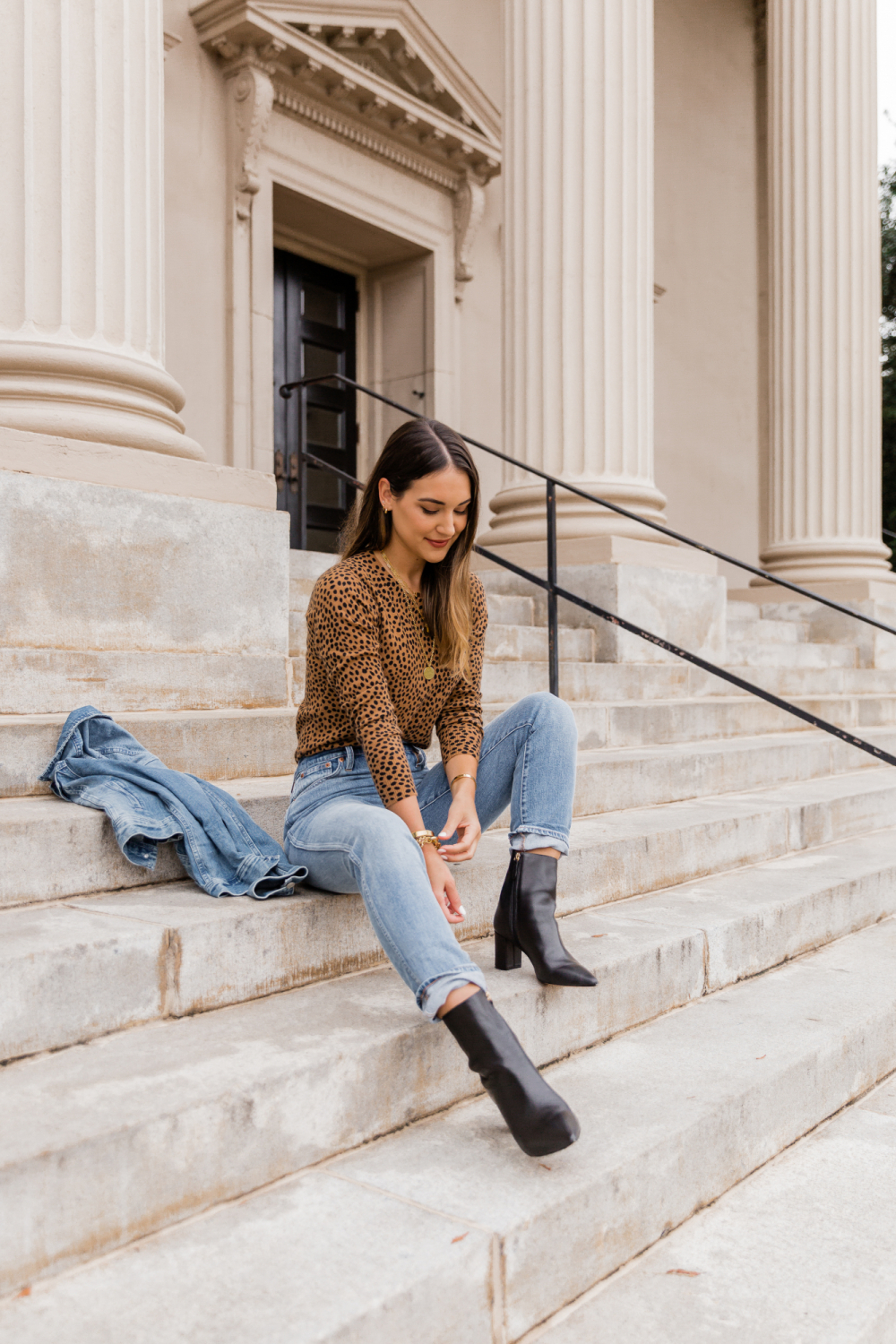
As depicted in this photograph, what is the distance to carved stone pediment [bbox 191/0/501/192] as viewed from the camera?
25.8 ft

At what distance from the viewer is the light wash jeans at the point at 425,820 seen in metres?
2.12

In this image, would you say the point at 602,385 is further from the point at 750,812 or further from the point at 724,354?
the point at 724,354

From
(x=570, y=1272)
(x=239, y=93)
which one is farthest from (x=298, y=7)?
(x=570, y=1272)

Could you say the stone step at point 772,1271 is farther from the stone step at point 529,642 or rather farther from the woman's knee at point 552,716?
the stone step at point 529,642

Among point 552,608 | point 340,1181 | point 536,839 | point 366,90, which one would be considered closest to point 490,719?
point 552,608

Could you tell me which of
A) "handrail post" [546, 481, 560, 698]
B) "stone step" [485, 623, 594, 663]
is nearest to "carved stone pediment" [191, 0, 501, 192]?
"handrail post" [546, 481, 560, 698]

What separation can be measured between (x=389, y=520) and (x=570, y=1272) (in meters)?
1.63

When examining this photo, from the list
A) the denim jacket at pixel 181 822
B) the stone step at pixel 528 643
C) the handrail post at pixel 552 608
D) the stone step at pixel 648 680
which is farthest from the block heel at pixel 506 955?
the stone step at pixel 528 643

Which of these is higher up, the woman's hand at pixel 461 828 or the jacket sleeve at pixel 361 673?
the jacket sleeve at pixel 361 673

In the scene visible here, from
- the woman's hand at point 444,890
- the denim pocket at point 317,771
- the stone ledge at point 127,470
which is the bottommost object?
the woman's hand at point 444,890

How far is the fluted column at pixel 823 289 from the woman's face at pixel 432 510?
7033 mm

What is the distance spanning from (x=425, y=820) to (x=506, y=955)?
0.40 metres

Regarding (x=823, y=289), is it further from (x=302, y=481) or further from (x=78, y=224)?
(x=78, y=224)

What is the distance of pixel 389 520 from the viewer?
2785 mm
